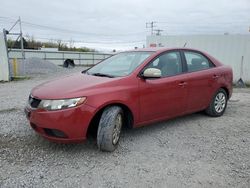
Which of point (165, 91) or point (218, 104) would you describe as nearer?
point (165, 91)

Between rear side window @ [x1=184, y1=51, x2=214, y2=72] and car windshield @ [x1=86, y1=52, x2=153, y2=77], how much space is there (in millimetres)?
969

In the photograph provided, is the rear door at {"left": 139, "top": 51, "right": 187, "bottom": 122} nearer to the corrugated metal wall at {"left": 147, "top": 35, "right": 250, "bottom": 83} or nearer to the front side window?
the front side window

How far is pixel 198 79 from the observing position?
206 inches

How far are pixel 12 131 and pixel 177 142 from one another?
2.90 meters

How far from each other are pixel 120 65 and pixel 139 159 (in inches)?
70.7

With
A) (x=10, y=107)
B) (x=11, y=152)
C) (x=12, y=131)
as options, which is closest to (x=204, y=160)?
(x=11, y=152)

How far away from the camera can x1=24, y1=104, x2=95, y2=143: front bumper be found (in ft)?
11.7

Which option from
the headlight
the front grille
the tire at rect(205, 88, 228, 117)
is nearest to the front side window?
the tire at rect(205, 88, 228, 117)

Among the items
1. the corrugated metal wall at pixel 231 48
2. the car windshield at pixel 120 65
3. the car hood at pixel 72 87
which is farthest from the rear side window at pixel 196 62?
the corrugated metal wall at pixel 231 48

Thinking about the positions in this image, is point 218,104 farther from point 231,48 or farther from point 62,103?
point 231,48

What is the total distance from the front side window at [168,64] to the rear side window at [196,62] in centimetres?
27

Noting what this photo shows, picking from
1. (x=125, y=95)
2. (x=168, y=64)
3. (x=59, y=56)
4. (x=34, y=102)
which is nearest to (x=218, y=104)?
(x=168, y=64)

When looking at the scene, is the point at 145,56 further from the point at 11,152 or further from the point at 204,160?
the point at 11,152

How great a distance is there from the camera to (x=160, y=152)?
3.98m
